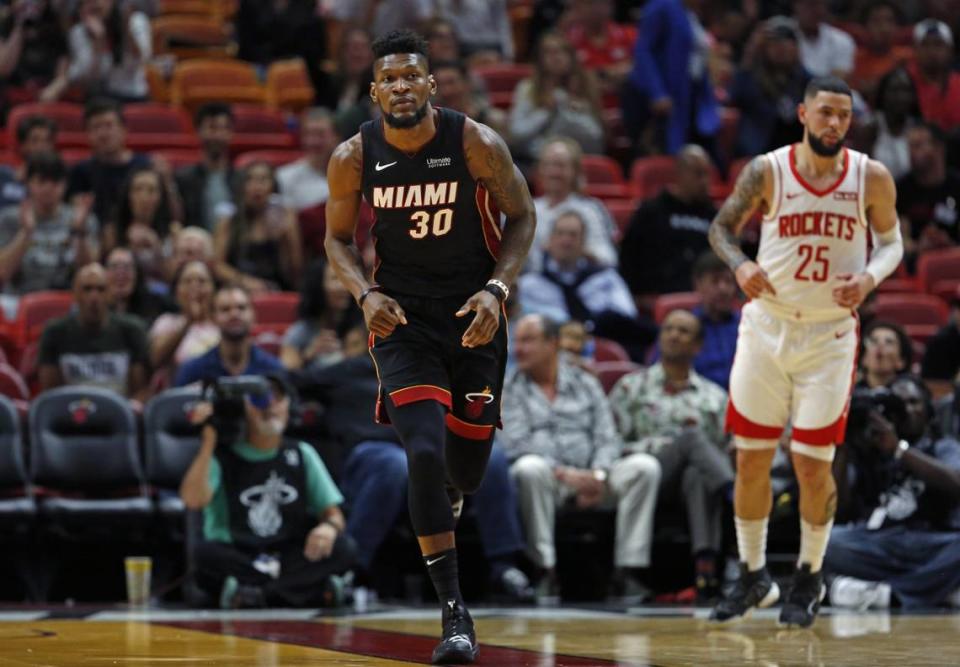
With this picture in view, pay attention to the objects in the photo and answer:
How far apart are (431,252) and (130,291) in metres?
5.40

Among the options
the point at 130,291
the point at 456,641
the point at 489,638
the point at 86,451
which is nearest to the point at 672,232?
the point at 130,291

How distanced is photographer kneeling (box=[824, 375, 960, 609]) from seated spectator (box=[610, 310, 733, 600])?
76cm

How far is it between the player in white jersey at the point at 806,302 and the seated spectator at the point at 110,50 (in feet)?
26.7

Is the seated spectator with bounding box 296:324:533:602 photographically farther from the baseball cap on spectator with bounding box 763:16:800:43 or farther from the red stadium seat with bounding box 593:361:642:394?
the baseball cap on spectator with bounding box 763:16:800:43

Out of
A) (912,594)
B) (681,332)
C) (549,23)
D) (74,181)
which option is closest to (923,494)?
(912,594)

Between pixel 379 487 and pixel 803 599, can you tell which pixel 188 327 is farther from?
pixel 803 599

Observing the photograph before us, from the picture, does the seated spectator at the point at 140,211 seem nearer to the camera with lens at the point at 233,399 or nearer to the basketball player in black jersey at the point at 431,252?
the camera with lens at the point at 233,399

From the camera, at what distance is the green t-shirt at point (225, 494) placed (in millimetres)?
9000

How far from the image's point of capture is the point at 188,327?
10.6 meters

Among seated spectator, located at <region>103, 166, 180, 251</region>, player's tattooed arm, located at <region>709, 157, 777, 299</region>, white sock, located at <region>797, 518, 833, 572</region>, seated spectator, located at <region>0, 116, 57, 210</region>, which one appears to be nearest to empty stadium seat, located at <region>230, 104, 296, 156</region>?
seated spectator, located at <region>0, 116, 57, 210</region>

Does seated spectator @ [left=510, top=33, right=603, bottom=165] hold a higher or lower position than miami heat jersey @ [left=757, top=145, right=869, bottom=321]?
higher

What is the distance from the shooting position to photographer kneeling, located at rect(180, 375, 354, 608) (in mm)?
8875

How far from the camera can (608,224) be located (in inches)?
489

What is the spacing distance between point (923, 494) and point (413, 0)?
759 centimetres
